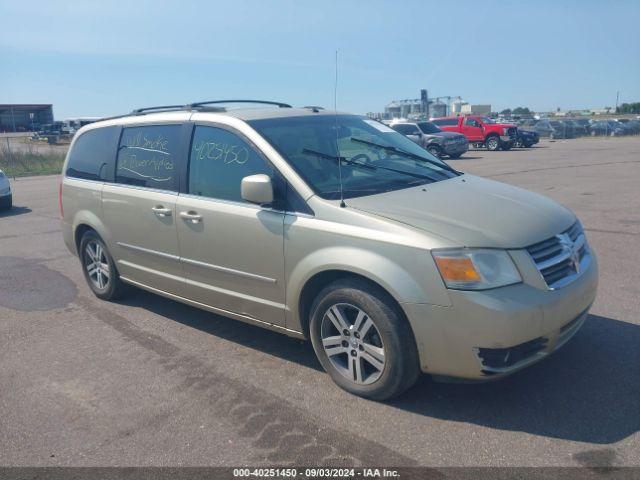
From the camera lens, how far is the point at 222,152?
4566 mm

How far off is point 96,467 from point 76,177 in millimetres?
3826

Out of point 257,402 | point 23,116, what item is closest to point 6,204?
point 257,402

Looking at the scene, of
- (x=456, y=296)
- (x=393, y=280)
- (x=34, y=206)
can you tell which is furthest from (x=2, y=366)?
(x=34, y=206)

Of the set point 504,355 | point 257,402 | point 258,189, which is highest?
point 258,189

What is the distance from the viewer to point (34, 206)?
45.9 ft

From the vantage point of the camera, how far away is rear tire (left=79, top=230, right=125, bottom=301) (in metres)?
5.86

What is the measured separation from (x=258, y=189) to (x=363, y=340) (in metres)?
1.21

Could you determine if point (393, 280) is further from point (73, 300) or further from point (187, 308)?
point (73, 300)

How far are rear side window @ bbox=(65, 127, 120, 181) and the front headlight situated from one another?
3666mm

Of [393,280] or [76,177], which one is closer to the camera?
[393,280]

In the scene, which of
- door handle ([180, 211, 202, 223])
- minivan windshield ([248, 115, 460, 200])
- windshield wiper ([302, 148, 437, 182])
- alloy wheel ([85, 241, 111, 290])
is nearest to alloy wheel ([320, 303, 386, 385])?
minivan windshield ([248, 115, 460, 200])

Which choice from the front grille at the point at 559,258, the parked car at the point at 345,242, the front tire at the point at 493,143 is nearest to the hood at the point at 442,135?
the front tire at the point at 493,143

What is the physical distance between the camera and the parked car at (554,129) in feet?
136

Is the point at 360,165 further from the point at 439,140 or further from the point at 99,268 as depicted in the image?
the point at 439,140
